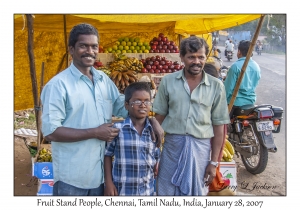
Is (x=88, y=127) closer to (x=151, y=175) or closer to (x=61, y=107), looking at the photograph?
(x=61, y=107)

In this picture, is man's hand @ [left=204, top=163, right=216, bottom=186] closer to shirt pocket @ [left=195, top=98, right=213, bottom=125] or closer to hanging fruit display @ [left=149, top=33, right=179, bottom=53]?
shirt pocket @ [left=195, top=98, right=213, bottom=125]

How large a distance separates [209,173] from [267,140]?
7.96 ft

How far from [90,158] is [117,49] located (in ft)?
14.7

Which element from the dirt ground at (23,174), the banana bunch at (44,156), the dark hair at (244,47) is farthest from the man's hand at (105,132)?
the dark hair at (244,47)

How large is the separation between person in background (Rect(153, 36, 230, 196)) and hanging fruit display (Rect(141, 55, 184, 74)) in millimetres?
3520

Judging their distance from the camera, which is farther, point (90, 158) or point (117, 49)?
point (117, 49)

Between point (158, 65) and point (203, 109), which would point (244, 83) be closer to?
point (158, 65)

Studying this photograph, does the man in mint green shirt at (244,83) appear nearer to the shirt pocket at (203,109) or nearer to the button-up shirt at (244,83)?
the button-up shirt at (244,83)

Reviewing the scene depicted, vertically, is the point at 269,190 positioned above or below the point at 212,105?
below

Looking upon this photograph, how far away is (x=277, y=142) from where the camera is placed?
6504 millimetres

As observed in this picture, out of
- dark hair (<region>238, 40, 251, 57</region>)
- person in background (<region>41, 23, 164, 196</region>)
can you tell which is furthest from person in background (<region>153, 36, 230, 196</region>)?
dark hair (<region>238, 40, 251, 57</region>)

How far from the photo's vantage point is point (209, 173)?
2582 millimetres

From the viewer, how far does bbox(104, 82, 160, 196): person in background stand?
2422 millimetres
